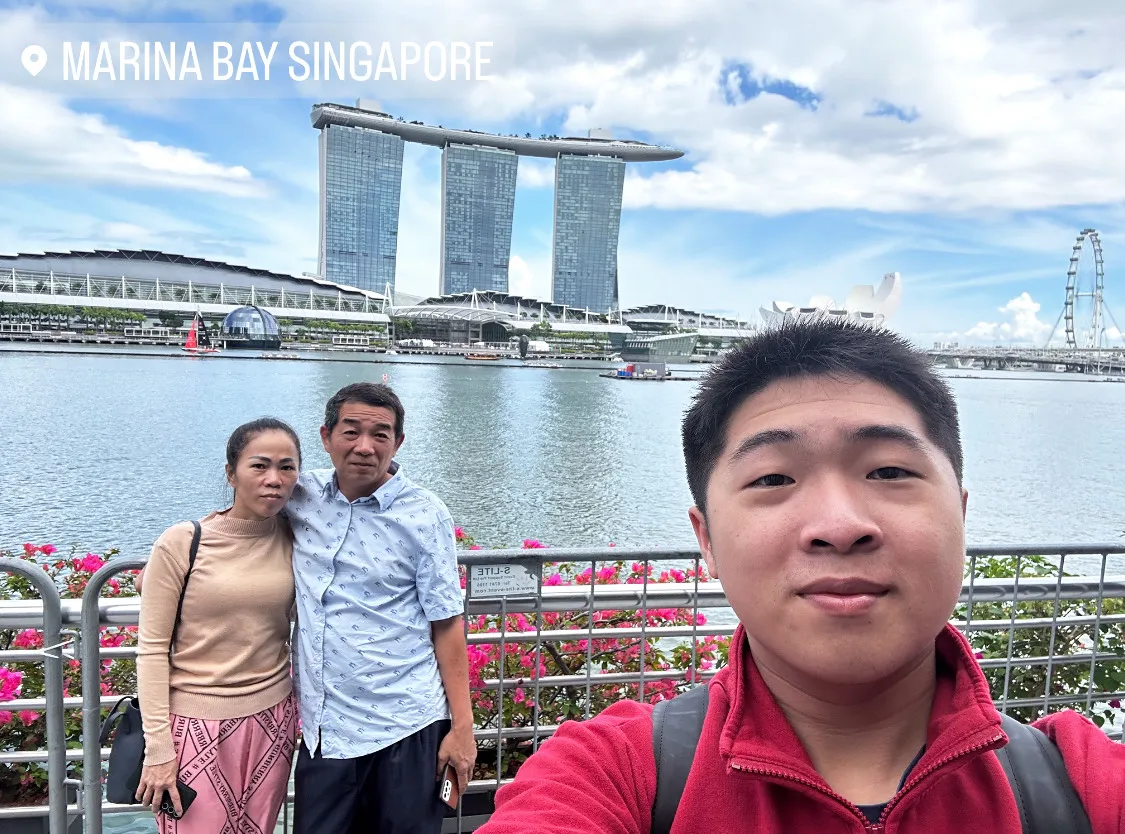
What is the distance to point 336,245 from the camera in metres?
90.9

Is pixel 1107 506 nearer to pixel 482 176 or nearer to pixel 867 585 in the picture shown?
pixel 867 585

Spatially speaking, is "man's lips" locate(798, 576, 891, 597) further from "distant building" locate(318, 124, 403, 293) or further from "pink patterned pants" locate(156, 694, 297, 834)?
"distant building" locate(318, 124, 403, 293)

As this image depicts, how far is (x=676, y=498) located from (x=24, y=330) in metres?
69.1

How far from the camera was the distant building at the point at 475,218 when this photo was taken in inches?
3789

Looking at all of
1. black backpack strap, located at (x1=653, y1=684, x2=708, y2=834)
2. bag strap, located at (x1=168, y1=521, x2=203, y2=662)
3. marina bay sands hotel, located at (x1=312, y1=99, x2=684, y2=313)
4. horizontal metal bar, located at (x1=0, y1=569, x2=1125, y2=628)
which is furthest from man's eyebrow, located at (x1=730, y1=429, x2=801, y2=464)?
marina bay sands hotel, located at (x1=312, y1=99, x2=684, y2=313)

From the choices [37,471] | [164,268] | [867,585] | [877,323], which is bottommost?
[37,471]

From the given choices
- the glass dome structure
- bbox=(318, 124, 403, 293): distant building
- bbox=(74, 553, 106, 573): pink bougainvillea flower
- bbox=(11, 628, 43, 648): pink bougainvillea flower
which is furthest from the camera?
bbox=(318, 124, 403, 293): distant building

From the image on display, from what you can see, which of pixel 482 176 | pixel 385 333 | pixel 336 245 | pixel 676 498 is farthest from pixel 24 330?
pixel 676 498

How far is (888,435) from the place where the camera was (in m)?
0.78

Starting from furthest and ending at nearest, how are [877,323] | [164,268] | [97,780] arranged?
[164,268] → [97,780] → [877,323]

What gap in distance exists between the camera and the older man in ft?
5.34

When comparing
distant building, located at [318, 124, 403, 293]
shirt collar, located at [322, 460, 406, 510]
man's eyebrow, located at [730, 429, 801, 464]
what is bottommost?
shirt collar, located at [322, 460, 406, 510]

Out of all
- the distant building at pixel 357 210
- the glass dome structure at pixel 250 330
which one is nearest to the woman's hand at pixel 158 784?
the glass dome structure at pixel 250 330

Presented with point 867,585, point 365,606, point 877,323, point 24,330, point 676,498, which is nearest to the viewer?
point 867,585
